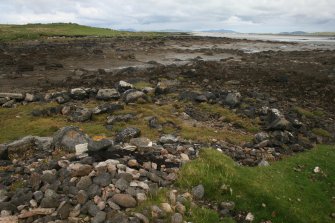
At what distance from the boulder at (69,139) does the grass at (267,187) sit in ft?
14.6

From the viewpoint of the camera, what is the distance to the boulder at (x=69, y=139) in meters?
13.4

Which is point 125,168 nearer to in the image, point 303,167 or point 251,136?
point 303,167

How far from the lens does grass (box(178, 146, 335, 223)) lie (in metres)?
10.5

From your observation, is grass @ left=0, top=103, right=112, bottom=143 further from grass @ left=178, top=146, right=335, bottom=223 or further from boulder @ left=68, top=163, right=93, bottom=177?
grass @ left=178, top=146, right=335, bottom=223

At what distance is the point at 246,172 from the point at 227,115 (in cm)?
930

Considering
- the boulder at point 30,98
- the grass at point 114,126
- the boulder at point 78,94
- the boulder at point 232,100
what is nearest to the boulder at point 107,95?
the boulder at point 78,94

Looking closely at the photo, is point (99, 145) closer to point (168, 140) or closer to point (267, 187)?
point (168, 140)

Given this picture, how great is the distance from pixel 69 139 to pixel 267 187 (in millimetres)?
7387

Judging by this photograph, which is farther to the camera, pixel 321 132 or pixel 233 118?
pixel 233 118

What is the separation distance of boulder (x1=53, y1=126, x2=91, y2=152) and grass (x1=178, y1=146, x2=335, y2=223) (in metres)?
4.46

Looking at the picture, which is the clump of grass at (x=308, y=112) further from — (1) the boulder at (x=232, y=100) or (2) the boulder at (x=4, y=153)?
(2) the boulder at (x=4, y=153)

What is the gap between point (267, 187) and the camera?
37.2 ft

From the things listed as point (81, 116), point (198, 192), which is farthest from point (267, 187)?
point (81, 116)

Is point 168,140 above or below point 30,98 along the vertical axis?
above
